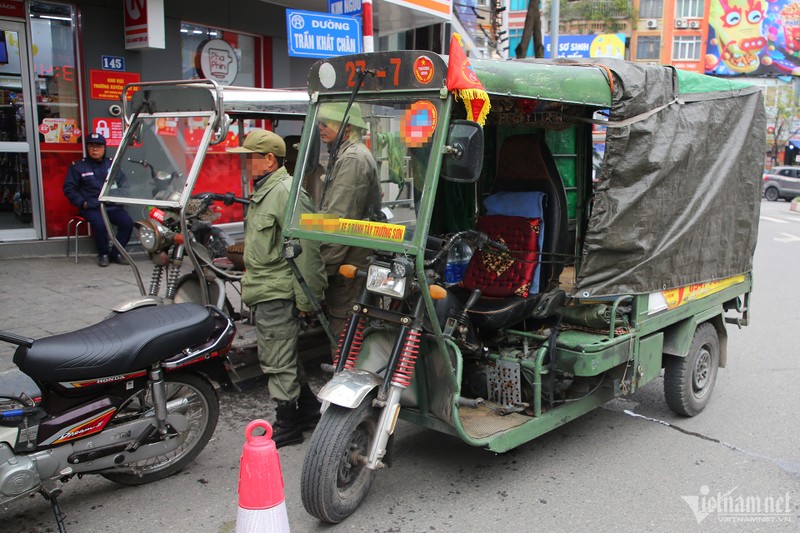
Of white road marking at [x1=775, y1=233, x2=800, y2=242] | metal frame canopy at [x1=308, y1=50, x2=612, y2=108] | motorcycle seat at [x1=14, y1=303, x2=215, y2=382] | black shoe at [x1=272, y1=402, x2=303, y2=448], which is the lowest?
white road marking at [x1=775, y1=233, x2=800, y2=242]

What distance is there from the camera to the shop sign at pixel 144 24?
8883 millimetres

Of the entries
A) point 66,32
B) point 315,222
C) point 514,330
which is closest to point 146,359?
point 315,222

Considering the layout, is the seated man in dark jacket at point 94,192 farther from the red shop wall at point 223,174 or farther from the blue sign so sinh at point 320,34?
the blue sign so sinh at point 320,34

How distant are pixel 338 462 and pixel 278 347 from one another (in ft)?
3.82

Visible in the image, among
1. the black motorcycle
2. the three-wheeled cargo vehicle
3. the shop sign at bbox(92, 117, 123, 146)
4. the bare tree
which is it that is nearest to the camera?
the black motorcycle

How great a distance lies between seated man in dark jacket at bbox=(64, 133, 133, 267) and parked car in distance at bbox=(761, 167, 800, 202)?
3086 cm

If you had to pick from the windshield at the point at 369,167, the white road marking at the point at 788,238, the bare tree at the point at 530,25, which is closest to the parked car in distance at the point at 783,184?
the white road marking at the point at 788,238

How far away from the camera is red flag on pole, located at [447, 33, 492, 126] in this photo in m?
3.16

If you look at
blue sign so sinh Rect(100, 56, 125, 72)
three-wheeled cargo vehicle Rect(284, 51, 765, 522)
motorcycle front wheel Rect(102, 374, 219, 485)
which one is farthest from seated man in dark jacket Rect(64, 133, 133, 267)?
motorcycle front wheel Rect(102, 374, 219, 485)

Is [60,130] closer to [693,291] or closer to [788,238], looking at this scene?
[693,291]

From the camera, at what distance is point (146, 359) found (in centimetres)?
359

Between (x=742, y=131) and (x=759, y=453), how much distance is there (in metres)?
2.29

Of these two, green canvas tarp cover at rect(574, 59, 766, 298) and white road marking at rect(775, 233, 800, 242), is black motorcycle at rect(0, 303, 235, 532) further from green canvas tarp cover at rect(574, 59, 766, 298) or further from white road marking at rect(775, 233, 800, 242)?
white road marking at rect(775, 233, 800, 242)

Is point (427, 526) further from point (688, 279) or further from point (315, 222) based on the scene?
point (688, 279)
